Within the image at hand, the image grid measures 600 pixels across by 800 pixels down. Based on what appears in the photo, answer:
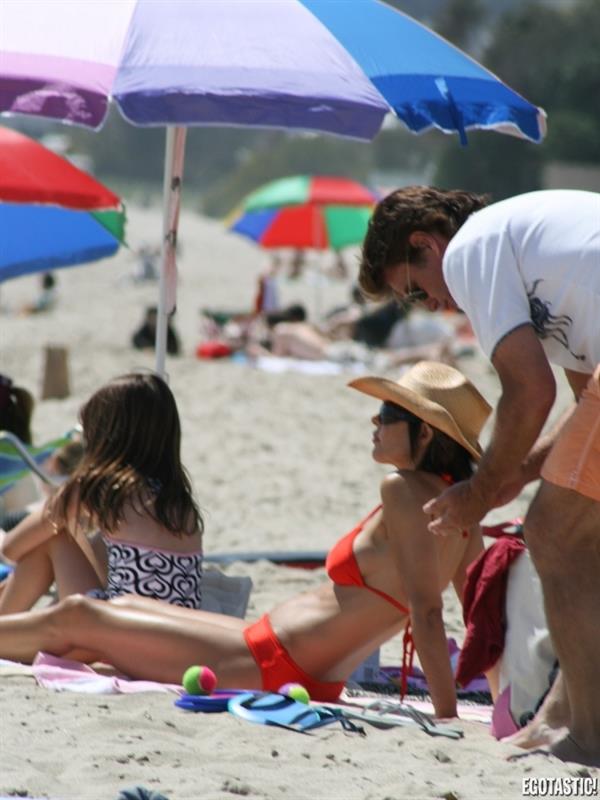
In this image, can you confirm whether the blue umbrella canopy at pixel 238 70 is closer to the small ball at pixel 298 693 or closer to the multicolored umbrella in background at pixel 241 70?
the multicolored umbrella in background at pixel 241 70

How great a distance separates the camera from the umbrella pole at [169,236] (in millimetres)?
5152

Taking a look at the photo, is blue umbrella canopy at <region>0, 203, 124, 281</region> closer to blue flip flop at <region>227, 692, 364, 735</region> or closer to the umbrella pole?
the umbrella pole

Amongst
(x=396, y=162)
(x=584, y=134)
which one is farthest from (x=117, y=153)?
(x=584, y=134)

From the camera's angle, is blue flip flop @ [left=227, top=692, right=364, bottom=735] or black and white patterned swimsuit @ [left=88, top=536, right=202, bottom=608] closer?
blue flip flop @ [left=227, top=692, right=364, bottom=735]

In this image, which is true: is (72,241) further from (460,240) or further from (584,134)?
(584,134)

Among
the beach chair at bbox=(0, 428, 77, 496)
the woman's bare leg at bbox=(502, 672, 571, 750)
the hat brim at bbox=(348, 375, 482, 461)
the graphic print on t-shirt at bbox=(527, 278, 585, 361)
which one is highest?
the graphic print on t-shirt at bbox=(527, 278, 585, 361)

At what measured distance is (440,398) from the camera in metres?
3.76

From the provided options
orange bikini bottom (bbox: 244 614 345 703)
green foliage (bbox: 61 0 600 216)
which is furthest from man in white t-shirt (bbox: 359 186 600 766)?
green foliage (bbox: 61 0 600 216)

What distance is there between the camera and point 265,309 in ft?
53.1

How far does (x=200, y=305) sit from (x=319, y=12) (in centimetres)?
1681

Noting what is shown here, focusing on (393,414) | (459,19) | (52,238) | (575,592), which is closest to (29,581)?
(393,414)

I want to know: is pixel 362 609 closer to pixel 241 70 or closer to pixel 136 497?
pixel 136 497

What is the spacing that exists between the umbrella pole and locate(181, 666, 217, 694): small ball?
1669 millimetres

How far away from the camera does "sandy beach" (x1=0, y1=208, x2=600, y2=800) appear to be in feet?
9.97
